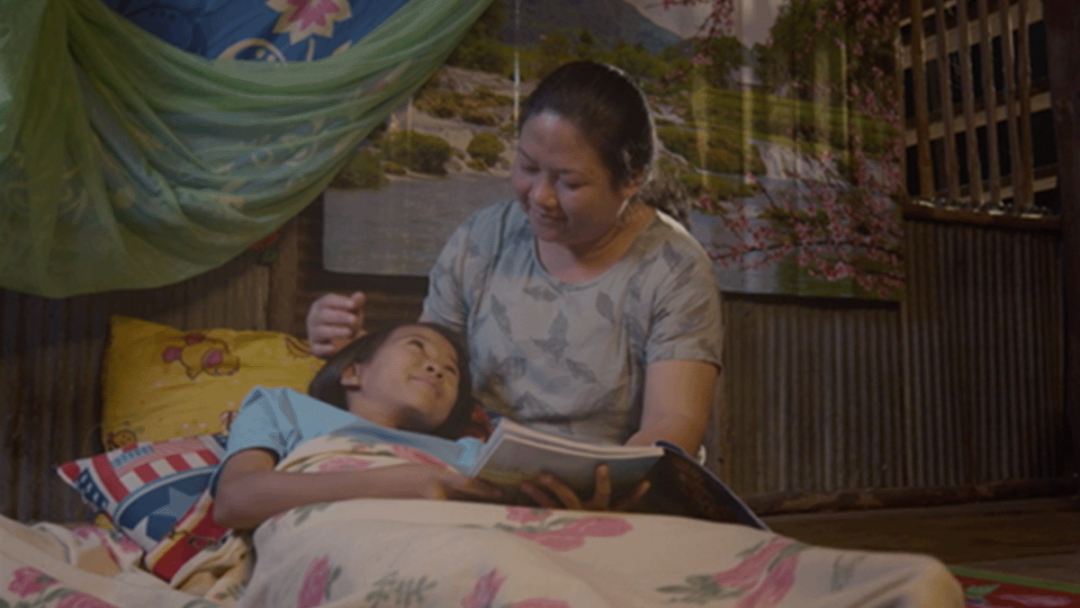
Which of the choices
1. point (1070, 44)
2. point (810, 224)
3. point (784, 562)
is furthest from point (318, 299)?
point (1070, 44)

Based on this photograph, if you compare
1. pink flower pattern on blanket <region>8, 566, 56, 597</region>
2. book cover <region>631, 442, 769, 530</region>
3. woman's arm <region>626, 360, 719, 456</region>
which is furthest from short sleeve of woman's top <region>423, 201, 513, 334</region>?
pink flower pattern on blanket <region>8, 566, 56, 597</region>

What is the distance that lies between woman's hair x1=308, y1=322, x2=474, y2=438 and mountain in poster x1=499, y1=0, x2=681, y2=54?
671 mm

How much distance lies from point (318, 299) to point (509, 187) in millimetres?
411

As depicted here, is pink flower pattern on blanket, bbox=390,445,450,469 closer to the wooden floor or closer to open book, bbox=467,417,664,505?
open book, bbox=467,417,664,505

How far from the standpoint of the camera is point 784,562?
3.62 ft

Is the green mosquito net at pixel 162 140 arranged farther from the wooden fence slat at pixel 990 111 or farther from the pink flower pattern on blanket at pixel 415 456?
the wooden fence slat at pixel 990 111

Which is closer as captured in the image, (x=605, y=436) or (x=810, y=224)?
(x=605, y=436)

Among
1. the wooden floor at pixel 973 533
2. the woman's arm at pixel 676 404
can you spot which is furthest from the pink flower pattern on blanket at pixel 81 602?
the wooden floor at pixel 973 533

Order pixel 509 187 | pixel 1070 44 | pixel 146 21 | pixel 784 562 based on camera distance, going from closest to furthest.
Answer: pixel 784 562
pixel 146 21
pixel 509 187
pixel 1070 44

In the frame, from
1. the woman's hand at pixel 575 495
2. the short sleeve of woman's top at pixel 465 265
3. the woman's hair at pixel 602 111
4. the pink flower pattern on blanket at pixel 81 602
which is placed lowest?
the pink flower pattern on blanket at pixel 81 602

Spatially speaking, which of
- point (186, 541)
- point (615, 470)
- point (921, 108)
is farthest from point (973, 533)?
point (186, 541)

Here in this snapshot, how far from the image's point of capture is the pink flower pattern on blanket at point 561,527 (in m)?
1.28

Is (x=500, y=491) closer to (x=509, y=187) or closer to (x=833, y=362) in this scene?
(x=509, y=187)

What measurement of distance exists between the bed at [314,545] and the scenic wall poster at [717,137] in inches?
14.8
